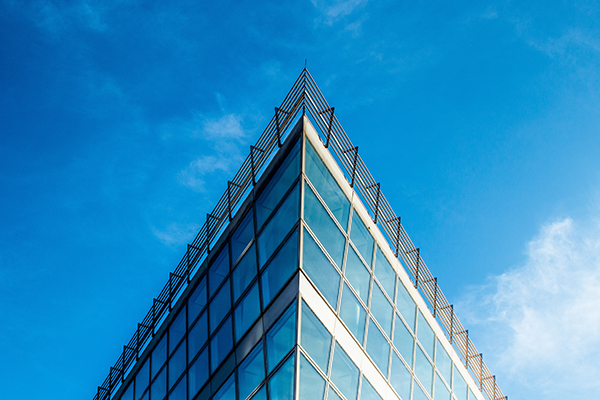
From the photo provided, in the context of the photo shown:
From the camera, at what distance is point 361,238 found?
18.7m

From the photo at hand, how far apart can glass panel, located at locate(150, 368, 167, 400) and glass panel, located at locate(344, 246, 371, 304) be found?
8653 millimetres

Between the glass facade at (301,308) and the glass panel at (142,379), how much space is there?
1.85 m

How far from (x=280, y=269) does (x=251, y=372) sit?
2740mm

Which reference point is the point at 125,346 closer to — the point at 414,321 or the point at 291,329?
the point at 414,321

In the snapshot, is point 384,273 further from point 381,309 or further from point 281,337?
point 281,337

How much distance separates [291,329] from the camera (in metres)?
14.3

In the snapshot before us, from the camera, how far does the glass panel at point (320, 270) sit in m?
15.3

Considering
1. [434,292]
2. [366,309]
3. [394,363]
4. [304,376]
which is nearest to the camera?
[304,376]

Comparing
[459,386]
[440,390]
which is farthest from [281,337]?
[459,386]

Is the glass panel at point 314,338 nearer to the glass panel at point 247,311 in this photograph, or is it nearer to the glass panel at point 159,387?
the glass panel at point 247,311

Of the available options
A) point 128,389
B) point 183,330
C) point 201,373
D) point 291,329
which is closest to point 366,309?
point 291,329

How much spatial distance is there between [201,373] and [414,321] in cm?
781

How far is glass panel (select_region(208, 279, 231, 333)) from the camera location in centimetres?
1838

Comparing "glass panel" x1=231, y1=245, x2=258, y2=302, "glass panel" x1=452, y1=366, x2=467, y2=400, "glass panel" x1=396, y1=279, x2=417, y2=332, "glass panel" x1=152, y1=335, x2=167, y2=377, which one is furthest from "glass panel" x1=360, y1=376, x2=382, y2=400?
"glass panel" x1=152, y1=335, x2=167, y2=377
